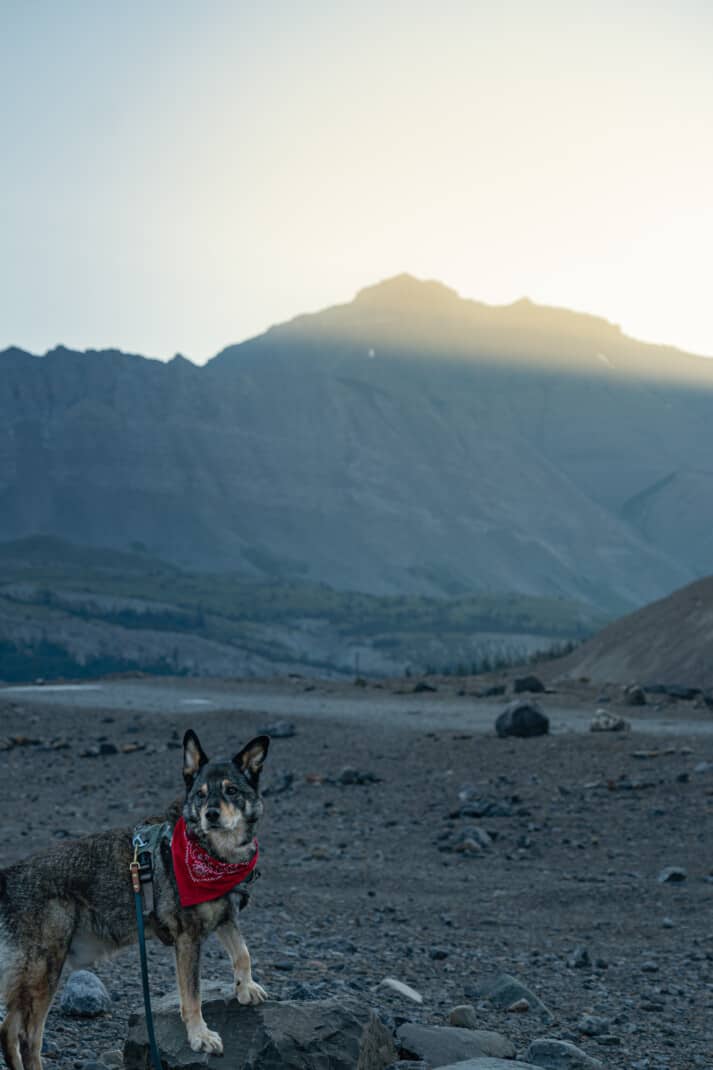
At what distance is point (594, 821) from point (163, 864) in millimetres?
11551

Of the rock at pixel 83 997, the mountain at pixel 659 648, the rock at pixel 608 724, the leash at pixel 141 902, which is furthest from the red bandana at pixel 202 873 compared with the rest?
the mountain at pixel 659 648

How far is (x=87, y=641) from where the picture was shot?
103 meters

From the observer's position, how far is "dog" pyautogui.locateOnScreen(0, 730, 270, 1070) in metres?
6.11

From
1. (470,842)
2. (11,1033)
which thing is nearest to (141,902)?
(11,1033)

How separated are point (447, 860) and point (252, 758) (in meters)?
10.0

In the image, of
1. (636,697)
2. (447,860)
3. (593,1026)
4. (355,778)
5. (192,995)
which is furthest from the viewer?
(636,697)

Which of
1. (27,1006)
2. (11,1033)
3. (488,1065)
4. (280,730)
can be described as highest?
(280,730)

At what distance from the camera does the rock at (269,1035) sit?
21.0 ft

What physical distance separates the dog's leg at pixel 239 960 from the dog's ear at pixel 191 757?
2.64 feet

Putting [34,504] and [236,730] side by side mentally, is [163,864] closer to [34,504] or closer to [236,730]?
[236,730]

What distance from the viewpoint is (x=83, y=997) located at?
8.62 metres

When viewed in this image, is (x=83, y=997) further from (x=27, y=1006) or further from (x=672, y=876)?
(x=672, y=876)

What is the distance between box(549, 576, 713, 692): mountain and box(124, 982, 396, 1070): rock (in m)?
26.5

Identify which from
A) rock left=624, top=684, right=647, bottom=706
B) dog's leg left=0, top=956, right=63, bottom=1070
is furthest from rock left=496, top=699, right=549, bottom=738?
dog's leg left=0, top=956, right=63, bottom=1070
